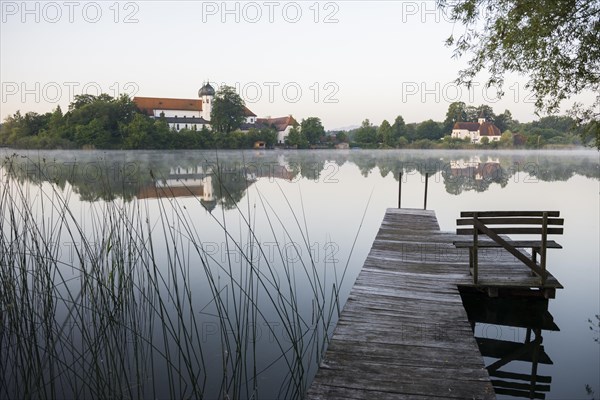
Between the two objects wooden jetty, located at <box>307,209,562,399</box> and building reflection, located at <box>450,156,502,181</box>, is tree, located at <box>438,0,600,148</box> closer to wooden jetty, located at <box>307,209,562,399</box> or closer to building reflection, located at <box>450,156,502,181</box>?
wooden jetty, located at <box>307,209,562,399</box>

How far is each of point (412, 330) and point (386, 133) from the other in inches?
3716

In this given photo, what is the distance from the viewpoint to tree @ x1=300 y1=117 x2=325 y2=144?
291 ft

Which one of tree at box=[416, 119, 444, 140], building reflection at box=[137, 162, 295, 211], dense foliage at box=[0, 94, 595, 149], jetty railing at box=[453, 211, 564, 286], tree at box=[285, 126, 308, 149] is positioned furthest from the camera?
tree at box=[416, 119, 444, 140]

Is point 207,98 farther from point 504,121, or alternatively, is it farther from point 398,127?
point 504,121

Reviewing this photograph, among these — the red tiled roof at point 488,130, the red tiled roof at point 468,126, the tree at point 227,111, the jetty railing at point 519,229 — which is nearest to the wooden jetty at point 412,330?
the jetty railing at point 519,229

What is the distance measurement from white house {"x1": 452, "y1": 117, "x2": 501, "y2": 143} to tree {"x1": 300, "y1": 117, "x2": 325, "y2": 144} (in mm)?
31257

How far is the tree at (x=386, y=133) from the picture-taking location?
94875mm

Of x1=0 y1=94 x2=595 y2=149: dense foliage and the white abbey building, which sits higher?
the white abbey building

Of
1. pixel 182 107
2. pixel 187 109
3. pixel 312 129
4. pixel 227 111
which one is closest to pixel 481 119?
pixel 312 129

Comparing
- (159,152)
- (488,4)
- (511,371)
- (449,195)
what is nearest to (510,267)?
(511,371)

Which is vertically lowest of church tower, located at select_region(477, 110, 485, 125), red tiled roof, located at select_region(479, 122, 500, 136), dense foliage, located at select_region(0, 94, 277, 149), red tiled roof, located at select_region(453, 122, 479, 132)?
dense foliage, located at select_region(0, 94, 277, 149)

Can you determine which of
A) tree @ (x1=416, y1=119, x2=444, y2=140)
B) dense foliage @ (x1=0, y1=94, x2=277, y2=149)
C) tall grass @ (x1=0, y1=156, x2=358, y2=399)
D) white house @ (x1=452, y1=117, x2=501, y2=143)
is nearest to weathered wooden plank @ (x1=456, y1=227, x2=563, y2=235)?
tall grass @ (x1=0, y1=156, x2=358, y2=399)

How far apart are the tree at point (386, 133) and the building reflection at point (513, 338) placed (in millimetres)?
91535

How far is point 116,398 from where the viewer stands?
126 inches
